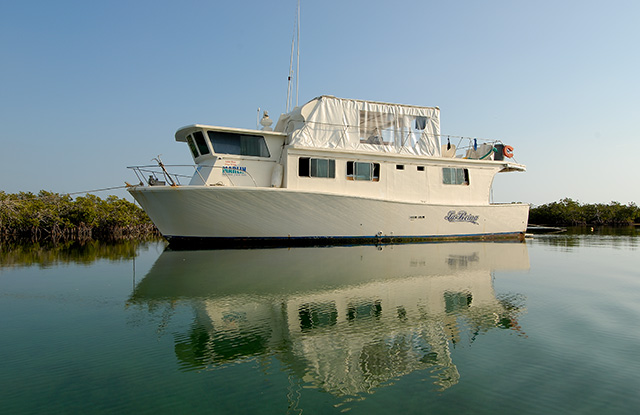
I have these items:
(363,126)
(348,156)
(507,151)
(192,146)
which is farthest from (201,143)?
(507,151)

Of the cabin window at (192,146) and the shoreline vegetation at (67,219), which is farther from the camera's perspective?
the shoreline vegetation at (67,219)

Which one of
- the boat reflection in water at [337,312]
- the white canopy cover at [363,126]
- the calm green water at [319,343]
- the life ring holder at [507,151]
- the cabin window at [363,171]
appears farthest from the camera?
the life ring holder at [507,151]

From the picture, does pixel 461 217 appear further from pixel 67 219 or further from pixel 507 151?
pixel 67 219

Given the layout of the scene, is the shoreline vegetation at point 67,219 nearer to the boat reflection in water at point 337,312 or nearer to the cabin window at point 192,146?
the cabin window at point 192,146

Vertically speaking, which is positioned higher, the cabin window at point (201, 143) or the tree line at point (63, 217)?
the cabin window at point (201, 143)

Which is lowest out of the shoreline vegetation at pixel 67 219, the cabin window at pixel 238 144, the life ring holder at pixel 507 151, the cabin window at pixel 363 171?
the shoreline vegetation at pixel 67 219

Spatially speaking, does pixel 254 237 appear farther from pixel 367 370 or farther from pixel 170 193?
pixel 367 370

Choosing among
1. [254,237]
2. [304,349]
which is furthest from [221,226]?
[304,349]

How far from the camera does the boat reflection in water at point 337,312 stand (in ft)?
10.1

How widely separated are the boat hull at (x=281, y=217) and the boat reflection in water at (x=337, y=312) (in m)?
2.12

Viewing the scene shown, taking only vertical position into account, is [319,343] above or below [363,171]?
below

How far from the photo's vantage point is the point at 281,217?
11.2 metres

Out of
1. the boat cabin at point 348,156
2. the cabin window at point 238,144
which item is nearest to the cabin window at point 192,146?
the boat cabin at point 348,156

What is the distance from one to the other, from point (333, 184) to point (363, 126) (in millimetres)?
2549
